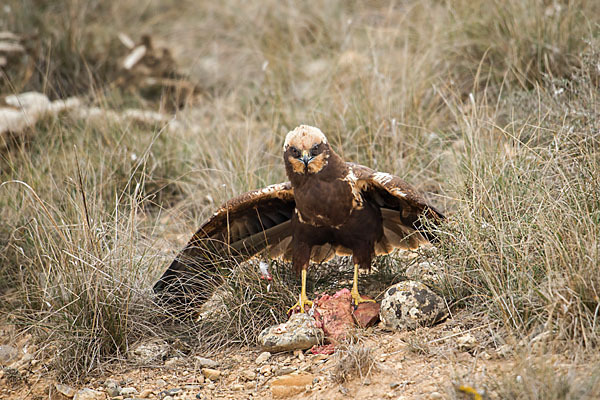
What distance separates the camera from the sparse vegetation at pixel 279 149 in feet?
11.8

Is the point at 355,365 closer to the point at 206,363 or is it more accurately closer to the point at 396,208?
the point at 206,363

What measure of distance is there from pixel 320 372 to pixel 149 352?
1.15 m

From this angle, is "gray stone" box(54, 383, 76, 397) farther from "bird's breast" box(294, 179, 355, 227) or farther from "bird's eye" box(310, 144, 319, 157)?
"bird's eye" box(310, 144, 319, 157)

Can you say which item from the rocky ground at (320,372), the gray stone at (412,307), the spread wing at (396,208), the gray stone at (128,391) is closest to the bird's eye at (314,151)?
the spread wing at (396,208)

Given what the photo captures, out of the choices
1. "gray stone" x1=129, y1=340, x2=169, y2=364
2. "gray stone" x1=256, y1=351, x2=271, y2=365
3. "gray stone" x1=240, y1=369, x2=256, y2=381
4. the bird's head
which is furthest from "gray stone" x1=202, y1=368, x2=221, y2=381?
the bird's head

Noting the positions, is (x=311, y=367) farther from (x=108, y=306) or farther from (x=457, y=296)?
(x=108, y=306)

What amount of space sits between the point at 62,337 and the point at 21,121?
131 inches

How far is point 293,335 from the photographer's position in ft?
12.7

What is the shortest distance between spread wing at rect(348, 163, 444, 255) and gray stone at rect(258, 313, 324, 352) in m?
0.81

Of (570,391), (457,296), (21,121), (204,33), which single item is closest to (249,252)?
(457,296)

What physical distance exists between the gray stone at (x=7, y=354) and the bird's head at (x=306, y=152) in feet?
7.55

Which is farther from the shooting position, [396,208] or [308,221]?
[396,208]

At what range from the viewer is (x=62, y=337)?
3.93 metres

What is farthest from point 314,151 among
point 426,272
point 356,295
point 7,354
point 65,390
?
point 7,354
